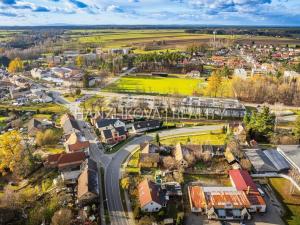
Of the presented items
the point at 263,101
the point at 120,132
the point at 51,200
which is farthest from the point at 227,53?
the point at 51,200

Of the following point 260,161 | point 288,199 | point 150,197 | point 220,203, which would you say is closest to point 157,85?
point 260,161

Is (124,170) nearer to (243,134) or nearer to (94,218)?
(94,218)

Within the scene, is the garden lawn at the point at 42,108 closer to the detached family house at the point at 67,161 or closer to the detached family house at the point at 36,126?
the detached family house at the point at 36,126

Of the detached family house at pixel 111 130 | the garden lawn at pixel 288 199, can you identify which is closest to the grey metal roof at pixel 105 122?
the detached family house at pixel 111 130

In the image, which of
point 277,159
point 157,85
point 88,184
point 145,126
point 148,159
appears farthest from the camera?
point 157,85

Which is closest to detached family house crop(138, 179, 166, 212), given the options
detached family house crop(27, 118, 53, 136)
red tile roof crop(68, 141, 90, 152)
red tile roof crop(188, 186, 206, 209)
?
red tile roof crop(188, 186, 206, 209)

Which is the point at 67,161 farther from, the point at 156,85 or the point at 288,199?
the point at 156,85

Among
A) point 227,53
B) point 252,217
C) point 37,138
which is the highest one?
point 227,53
